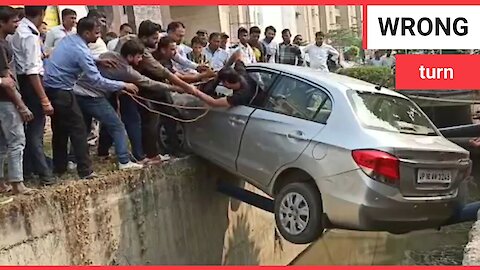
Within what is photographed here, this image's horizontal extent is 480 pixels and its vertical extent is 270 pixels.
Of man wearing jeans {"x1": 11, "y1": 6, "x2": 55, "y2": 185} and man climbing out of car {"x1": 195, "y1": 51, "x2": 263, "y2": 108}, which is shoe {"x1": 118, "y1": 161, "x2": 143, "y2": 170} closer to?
man wearing jeans {"x1": 11, "y1": 6, "x2": 55, "y2": 185}

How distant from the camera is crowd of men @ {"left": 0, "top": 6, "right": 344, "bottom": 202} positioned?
618 centimetres

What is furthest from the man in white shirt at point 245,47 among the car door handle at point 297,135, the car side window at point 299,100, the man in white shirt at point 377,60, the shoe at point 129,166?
the man in white shirt at point 377,60

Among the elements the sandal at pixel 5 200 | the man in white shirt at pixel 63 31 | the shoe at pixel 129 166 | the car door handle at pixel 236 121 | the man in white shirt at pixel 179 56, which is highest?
the man in white shirt at pixel 63 31

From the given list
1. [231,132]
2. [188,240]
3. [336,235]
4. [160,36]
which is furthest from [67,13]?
[336,235]

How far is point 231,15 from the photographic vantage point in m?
33.6

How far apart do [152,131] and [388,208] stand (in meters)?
3.28

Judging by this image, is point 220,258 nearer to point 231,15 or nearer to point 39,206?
point 39,206

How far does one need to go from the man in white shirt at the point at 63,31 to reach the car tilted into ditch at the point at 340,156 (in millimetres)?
2276

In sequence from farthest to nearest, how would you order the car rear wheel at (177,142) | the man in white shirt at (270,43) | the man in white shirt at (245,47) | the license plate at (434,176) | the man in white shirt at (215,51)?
the man in white shirt at (270,43) < the man in white shirt at (245,47) < the man in white shirt at (215,51) < the car rear wheel at (177,142) < the license plate at (434,176)

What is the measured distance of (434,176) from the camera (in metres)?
6.49

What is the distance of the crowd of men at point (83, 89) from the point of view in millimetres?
6176

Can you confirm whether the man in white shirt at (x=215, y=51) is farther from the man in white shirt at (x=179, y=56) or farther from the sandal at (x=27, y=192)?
the sandal at (x=27, y=192)

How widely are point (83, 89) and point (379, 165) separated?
3.40 m

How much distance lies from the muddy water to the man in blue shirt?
17.2 feet
